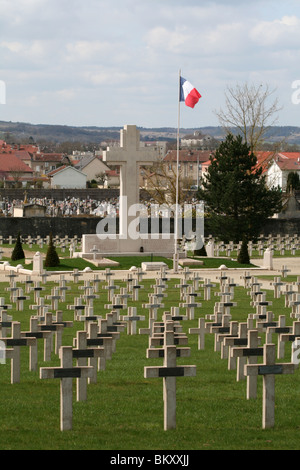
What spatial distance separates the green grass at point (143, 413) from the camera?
9.61 meters

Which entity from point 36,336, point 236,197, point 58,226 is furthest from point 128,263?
point 36,336

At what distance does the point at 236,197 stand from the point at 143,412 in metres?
36.8

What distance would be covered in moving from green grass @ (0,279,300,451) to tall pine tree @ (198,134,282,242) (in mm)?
32816

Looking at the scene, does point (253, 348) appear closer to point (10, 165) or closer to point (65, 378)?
point (65, 378)

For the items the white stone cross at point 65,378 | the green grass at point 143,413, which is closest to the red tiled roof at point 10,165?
the green grass at point 143,413

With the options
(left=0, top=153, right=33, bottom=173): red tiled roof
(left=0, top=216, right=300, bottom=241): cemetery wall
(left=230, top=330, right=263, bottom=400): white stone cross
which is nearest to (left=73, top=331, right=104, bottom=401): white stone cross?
(left=230, top=330, right=263, bottom=400): white stone cross

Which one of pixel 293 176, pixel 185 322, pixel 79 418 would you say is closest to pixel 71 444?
pixel 79 418

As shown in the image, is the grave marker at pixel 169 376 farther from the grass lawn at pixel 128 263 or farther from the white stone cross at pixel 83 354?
the grass lawn at pixel 128 263

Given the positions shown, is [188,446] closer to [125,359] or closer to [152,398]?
[152,398]

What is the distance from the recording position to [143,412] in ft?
36.1

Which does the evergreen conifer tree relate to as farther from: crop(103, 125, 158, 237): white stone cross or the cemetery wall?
the cemetery wall

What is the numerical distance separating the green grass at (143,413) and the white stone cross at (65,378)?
152 millimetres
